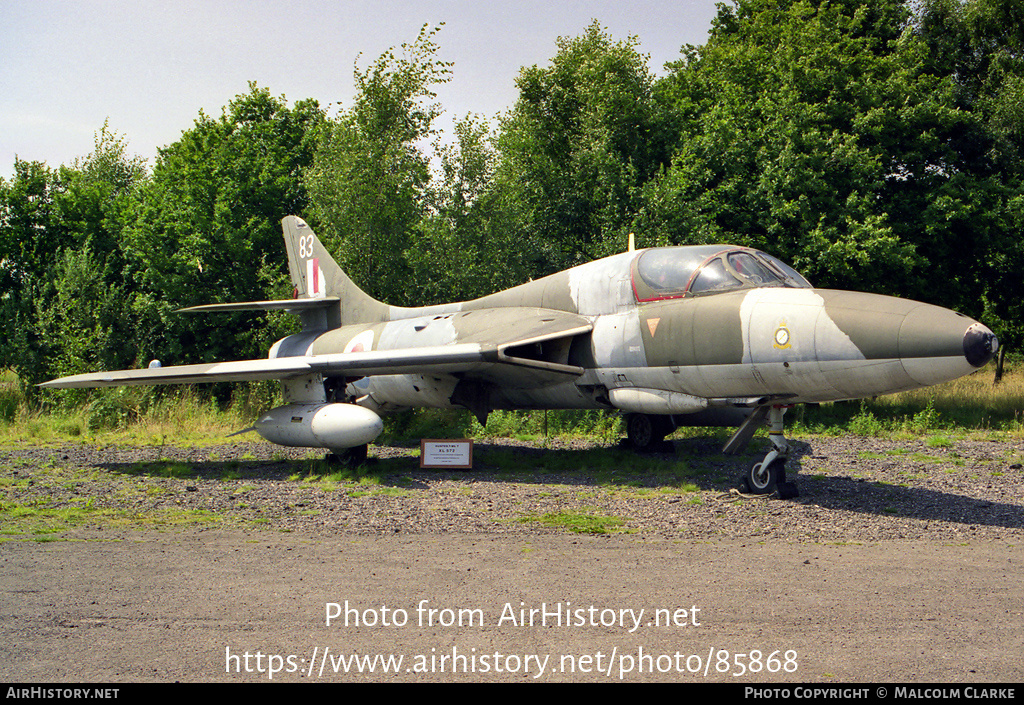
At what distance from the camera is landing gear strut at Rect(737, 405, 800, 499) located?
29.4ft

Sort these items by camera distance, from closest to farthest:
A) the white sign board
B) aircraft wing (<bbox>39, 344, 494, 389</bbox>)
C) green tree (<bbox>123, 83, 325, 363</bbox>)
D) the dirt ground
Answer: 1. the dirt ground
2. aircraft wing (<bbox>39, 344, 494, 389</bbox>)
3. the white sign board
4. green tree (<bbox>123, 83, 325, 363</bbox>)

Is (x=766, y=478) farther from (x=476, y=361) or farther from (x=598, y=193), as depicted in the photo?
(x=598, y=193)

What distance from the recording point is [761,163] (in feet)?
61.3

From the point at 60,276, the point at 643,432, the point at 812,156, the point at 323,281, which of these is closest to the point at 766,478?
the point at 643,432

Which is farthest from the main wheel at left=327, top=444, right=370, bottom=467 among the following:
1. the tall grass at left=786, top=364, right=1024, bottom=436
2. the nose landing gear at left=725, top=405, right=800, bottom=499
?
the tall grass at left=786, top=364, right=1024, bottom=436

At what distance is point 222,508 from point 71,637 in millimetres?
4505

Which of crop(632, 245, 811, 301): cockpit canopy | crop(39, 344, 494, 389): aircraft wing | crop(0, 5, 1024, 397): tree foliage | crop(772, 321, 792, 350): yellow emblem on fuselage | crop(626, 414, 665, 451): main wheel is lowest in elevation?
crop(626, 414, 665, 451): main wheel

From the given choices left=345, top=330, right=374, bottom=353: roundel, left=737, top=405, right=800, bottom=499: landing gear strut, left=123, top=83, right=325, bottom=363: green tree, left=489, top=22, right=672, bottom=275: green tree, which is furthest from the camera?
left=123, top=83, right=325, bottom=363: green tree

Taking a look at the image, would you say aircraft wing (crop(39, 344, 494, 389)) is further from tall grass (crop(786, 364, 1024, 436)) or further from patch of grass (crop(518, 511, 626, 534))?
tall grass (crop(786, 364, 1024, 436))

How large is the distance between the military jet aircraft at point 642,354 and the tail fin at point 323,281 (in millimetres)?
367

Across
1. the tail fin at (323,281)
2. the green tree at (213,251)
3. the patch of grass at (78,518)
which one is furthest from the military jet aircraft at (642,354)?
the green tree at (213,251)

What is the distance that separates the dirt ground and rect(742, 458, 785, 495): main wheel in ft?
0.82

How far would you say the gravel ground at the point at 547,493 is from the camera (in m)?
7.77

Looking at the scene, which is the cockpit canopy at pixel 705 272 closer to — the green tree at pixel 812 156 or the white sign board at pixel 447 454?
the white sign board at pixel 447 454
